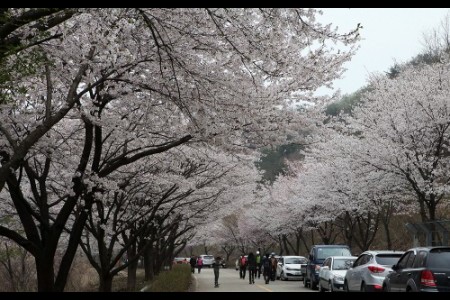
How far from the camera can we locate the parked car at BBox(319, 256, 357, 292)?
19.2m

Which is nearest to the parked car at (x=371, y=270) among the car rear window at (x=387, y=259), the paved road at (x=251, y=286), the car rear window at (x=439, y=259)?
the car rear window at (x=387, y=259)

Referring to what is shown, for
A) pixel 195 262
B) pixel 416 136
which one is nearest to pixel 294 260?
pixel 416 136

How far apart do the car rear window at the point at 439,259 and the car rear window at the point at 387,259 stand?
3982 mm

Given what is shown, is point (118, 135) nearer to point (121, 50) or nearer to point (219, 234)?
point (121, 50)

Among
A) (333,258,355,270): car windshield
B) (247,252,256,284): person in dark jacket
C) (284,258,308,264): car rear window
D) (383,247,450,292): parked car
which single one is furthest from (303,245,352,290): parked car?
(383,247,450,292): parked car

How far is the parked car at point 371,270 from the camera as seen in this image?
47.3ft

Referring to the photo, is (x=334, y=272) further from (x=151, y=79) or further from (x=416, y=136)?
(x=151, y=79)

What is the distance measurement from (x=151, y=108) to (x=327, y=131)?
5.01 m

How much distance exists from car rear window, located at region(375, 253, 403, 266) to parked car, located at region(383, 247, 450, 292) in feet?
8.55

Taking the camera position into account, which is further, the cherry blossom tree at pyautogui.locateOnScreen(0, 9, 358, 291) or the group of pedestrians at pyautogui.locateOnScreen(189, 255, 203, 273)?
the group of pedestrians at pyautogui.locateOnScreen(189, 255, 203, 273)

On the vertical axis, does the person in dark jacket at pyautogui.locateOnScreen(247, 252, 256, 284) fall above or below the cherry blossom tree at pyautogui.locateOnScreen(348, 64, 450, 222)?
below

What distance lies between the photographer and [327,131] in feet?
49.5

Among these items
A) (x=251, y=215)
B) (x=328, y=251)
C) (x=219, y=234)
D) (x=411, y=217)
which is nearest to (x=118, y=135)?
(x=328, y=251)

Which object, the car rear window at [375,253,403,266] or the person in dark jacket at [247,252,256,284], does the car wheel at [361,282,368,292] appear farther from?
the person in dark jacket at [247,252,256,284]
